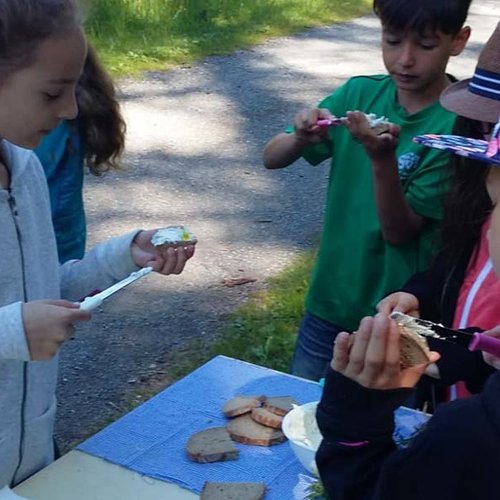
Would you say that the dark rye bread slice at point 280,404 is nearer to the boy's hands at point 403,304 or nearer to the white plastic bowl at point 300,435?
the white plastic bowl at point 300,435

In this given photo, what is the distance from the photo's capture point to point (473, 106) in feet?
5.29

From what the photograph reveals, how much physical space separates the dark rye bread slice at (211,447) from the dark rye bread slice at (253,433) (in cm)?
2

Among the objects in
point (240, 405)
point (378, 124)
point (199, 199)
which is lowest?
point (199, 199)

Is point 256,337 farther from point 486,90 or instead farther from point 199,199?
point 486,90

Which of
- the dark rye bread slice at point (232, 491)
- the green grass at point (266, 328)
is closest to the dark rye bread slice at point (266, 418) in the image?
the dark rye bread slice at point (232, 491)

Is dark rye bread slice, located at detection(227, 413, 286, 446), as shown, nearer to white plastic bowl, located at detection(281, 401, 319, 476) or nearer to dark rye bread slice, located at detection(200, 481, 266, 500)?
white plastic bowl, located at detection(281, 401, 319, 476)

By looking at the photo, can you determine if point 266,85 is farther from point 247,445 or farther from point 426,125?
point 247,445

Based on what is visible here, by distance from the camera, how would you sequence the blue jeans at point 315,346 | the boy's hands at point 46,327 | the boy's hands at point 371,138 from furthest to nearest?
the blue jeans at point 315,346 < the boy's hands at point 371,138 < the boy's hands at point 46,327

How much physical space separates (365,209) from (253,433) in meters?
0.66

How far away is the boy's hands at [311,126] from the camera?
213 centimetres

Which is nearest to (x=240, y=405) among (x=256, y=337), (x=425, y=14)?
(x=425, y=14)

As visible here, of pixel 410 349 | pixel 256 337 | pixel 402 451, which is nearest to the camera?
pixel 402 451

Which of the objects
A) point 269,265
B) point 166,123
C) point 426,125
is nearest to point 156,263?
point 426,125

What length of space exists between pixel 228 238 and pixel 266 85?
9.26 ft
